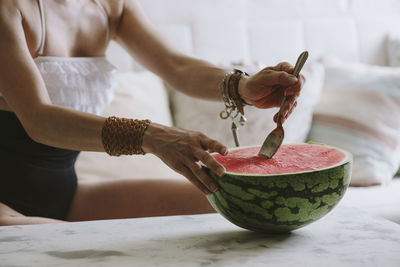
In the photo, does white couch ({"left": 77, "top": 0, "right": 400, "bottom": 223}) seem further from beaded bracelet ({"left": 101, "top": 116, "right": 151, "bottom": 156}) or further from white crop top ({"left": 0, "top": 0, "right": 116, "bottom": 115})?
beaded bracelet ({"left": 101, "top": 116, "right": 151, "bottom": 156})

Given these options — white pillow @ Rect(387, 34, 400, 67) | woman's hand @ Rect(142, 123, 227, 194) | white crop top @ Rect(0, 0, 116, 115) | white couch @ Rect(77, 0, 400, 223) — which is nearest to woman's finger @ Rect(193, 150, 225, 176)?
woman's hand @ Rect(142, 123, 227, 194)

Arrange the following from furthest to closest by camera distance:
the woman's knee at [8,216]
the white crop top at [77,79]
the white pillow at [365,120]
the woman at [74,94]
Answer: the white pillow at [365,120]
the white crop top at [77,79]
the woman's knee at [8,216]
the woman at [74,94]

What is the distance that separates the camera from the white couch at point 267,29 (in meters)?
2.52

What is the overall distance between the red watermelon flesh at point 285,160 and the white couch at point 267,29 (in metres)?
1.25

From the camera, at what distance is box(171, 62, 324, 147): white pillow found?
213 centimetres

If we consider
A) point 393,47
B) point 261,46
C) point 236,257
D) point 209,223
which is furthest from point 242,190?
point 393,47

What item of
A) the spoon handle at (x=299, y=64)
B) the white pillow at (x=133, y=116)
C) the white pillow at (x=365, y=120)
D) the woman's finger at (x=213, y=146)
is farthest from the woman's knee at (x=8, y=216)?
the white pillow at (x=365, y=120)

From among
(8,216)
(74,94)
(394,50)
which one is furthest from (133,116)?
(394,50)

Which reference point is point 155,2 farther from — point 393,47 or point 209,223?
point 209,223

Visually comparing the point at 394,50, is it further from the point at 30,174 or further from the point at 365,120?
the point at 30,174

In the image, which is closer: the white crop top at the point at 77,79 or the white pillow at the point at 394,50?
the white crop top at the point at 77,79

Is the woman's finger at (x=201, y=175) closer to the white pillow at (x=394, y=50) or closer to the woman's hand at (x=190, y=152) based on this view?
the woman's hand at (x=190, y=152)

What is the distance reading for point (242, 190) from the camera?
0.85 m

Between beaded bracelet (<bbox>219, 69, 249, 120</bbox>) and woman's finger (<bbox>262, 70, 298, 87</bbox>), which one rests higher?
woman's finger (<bbox>262, 70, 298, 87</bbox>)
